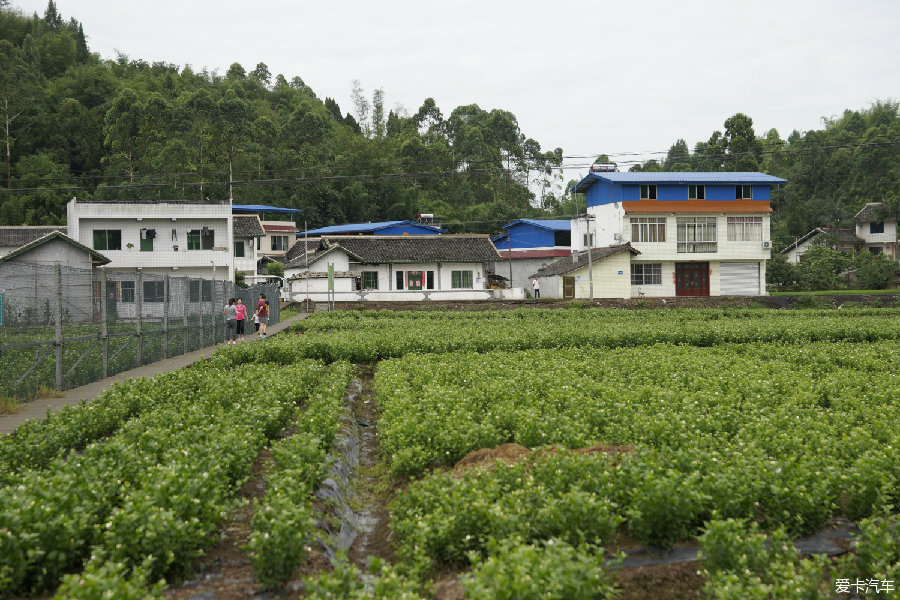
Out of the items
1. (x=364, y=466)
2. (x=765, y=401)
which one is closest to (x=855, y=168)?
(x=765, y=401)

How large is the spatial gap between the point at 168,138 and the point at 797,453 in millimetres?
68035

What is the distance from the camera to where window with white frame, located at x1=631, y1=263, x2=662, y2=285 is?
53.7m

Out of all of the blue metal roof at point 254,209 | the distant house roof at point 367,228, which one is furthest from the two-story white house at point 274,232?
the distant house roof at point 367,228

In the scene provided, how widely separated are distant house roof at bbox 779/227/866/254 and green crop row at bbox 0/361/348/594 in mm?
74163

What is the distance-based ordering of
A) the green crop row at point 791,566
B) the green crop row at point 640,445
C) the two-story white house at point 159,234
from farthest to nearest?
1. the two-story white house at point 159,234
2. the green crop row at point 640,445
3. the green crop row at point 791,566

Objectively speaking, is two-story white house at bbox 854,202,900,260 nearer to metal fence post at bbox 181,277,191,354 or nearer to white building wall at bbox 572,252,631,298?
white building wall at bbox 572,252,631,298

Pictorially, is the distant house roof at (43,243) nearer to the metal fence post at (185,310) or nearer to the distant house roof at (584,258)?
the metal fence post at (185,310)

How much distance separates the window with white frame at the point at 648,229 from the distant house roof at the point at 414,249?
38.0 ft

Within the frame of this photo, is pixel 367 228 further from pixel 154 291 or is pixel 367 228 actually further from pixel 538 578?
pixel 538 578

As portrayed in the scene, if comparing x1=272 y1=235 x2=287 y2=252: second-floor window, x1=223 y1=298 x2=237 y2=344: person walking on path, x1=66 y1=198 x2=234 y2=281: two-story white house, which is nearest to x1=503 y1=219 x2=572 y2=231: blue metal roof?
x1=272 y1=235 x2=287 y2=252: second-floor window

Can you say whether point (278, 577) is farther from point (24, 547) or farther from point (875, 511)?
point (875, 511)

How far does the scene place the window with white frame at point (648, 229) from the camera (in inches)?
2101

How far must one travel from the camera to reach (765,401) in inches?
445

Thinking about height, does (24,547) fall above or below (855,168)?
below
